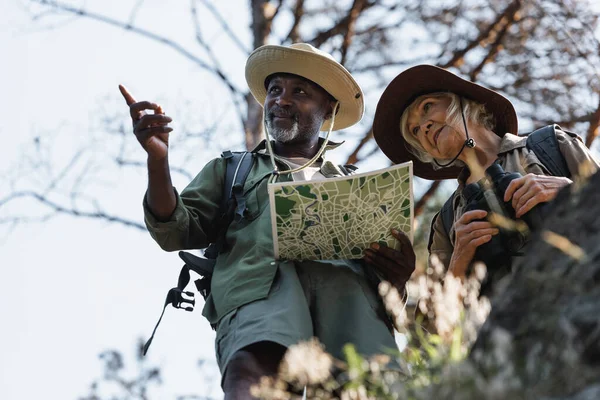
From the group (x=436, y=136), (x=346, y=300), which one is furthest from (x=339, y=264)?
(x=436, y=136)

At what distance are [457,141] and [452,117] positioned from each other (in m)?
0.14

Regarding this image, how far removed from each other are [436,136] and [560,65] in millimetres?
5168

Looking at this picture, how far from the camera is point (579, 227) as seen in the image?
212cm

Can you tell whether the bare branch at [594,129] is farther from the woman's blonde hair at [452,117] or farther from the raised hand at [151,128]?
the raised hand at [151,128]

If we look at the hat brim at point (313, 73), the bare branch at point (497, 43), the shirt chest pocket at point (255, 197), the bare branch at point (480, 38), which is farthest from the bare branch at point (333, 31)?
the shirt chest pocket at point (255, 197)

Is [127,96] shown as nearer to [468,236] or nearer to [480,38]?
[468,236]

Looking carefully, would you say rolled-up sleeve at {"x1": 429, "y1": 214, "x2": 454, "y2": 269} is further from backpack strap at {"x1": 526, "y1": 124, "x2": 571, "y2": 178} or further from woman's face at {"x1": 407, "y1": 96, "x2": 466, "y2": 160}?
backpack strap at {"x1": 526, "y1": 124, "x2": 571, "y2": 178}

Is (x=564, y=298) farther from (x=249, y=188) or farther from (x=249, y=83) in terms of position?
(x=249, y=83)

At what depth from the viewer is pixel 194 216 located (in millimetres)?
4004

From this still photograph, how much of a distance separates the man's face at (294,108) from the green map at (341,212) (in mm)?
902

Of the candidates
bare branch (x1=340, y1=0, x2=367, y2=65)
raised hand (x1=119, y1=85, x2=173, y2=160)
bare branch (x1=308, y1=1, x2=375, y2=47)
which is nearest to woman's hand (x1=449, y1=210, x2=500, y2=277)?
raised hand (x1=119, y1=85, x2=173, y2=160)

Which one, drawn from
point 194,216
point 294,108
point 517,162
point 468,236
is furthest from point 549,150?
point 194,216

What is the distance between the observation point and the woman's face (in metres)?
4.24

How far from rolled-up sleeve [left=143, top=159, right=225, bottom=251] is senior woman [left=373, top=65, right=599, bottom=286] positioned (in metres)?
0.93
